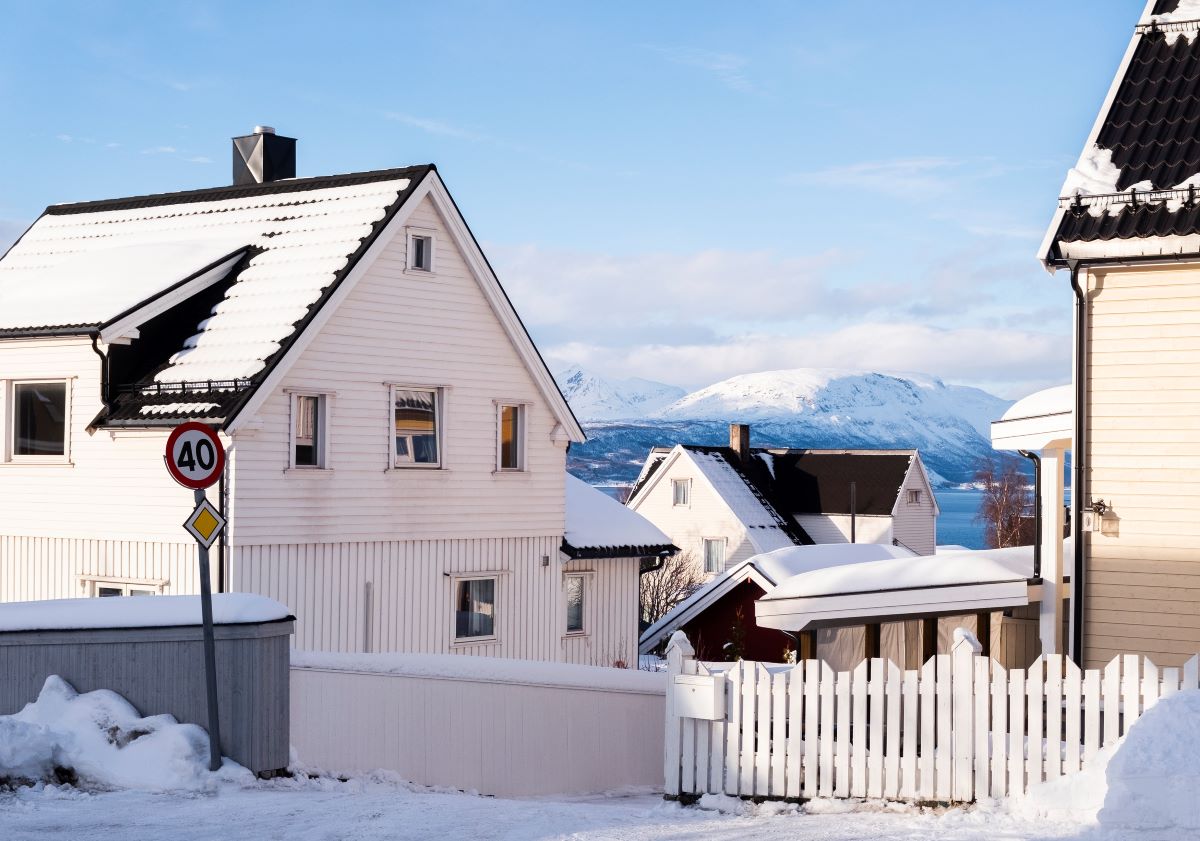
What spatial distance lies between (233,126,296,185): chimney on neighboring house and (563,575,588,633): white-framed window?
10355mm

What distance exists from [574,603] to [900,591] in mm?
13697

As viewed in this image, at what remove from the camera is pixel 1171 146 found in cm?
1439

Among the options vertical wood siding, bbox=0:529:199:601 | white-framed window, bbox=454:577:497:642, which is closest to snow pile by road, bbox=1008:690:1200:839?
vertical wood siding, bbox=0:529:199:601

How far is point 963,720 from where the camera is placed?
11.2 m

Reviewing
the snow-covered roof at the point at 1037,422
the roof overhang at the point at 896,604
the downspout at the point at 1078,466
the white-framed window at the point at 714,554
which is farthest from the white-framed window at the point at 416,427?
the white-framed window at the point at 714,554

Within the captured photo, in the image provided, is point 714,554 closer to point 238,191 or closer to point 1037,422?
point 238,191

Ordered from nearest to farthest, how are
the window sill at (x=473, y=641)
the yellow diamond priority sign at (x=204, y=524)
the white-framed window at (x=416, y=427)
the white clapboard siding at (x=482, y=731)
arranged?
the yellow diamond priority sign at (x=204, y=524) → the white clapboard siding at (x=482, y=731) → the white-framed window at (x=416, y=427) → the window sill at (x=473, y=641)

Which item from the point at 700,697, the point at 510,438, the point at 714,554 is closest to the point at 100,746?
the point at 700,697

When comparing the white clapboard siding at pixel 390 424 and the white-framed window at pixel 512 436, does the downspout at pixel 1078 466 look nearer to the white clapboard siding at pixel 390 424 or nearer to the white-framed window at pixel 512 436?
the white clapboard siding at pixel 390 424

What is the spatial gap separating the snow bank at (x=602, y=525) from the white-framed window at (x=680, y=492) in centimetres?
4076

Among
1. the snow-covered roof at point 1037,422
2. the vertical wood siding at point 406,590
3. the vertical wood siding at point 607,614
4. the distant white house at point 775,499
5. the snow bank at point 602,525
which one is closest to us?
the snow-covered roof at point 1037,422

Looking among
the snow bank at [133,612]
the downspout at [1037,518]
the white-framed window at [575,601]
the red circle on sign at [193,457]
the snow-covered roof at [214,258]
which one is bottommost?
the white-framed window at [575,601]

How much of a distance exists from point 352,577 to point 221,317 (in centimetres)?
495

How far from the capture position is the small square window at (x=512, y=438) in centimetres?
A: 2831
